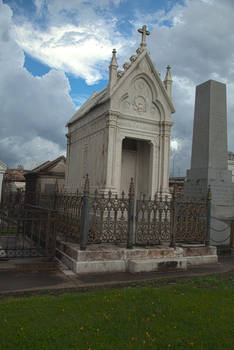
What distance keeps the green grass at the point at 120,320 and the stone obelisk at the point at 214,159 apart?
6.21 m

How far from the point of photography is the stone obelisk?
453 inches

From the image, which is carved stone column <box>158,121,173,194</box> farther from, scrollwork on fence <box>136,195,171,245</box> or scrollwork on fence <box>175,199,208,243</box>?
scrollwork on fence <box>136,195,171,245</box>

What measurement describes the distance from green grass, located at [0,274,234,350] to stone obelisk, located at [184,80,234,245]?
6214 millimetres

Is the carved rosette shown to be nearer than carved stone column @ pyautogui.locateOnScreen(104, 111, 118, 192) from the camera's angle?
No

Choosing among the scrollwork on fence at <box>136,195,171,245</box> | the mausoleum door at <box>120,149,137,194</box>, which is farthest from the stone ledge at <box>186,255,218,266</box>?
the mausoleum door at <box>120,149,137,194</box>

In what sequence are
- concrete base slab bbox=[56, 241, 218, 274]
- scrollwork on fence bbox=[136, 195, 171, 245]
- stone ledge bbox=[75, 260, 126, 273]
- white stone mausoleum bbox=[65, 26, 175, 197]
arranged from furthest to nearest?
white stone mausoleum bbox=[65, 26, 175, 197], scrollwork on fence bbox=[136, 195, 171, 245], concrete base slab bbox=[56, 241, 218, 274], stone ledge bbox=[75, 260, 126, 273]

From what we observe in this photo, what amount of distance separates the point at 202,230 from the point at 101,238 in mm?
3403

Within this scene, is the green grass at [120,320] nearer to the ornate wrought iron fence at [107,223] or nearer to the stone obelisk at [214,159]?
the ornate wrought iron fence at [107,223]

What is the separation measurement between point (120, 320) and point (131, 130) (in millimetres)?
7241

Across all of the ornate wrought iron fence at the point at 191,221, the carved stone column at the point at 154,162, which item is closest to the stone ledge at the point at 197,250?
the ornate wrought iron fence at the point at 191,221

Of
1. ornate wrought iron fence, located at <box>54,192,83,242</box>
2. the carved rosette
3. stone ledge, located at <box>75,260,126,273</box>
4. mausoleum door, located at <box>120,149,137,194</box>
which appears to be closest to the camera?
stone ledge, located at <box>75,260,126,273</box>

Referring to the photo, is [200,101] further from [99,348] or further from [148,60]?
[99,348]

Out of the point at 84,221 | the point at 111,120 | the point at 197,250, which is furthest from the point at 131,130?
the point at 197,250

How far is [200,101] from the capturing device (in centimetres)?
1225
